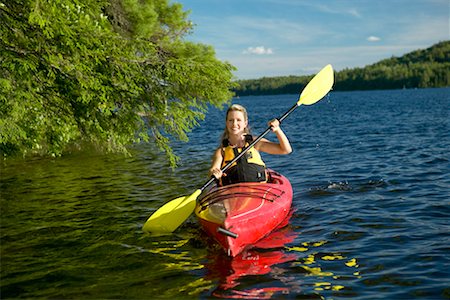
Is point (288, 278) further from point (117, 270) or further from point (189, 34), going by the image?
point (189, 34)

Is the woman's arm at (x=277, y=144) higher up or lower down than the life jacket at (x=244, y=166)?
higher up

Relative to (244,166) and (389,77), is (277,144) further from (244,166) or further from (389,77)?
(389,77)

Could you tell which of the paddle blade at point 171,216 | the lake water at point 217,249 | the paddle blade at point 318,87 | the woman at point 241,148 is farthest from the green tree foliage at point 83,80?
the paddle blade at point 171,216

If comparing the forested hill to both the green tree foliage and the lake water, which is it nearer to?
the lake water

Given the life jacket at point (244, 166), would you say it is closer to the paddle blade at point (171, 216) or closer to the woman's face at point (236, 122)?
the woman's face at point (236, 122)

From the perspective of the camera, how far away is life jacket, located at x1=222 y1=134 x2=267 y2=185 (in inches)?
283

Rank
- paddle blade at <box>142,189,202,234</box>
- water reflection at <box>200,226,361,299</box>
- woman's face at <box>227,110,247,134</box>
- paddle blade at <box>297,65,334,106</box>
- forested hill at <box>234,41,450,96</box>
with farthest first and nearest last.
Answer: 1. forested hill at <box>234,41,450,96</box>
2. paddle blade at <box>297,65,334,106</box>
3. woman's face at <box>227,110,247,134</box>
4. paddle blade at <box>142,189,202,234</box>
5. water reflection at <box>200,226,361,299</box>

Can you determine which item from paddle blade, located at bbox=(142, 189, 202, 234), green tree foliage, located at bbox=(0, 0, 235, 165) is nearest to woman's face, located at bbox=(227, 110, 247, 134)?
paddle blade, located at bbox=(142, 189, 202, 234)

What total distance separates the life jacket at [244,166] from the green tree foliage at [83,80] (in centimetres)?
275

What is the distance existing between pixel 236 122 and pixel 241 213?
163cm

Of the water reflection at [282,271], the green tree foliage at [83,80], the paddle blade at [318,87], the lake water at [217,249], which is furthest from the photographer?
the paddle blade at [318,87]

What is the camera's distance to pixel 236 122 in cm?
712

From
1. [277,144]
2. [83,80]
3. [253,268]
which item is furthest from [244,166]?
[83,80]

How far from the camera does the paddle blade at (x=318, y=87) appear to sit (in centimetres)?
902
